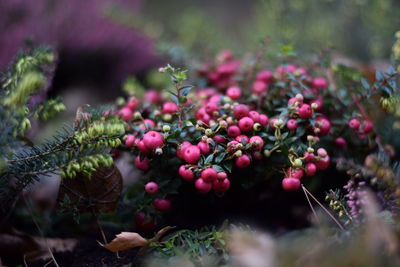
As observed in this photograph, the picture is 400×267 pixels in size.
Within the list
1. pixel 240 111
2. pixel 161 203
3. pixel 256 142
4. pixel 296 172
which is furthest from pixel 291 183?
pixel 161 203

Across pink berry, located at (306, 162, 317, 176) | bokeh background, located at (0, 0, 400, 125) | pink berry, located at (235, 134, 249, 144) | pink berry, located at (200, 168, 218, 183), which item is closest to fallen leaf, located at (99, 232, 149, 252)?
pink berry, located at (200, 168, 218, 183)

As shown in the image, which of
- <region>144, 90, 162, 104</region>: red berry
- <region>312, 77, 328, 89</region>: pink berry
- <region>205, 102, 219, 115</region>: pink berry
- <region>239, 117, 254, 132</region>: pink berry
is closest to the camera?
<region>239, 117, 254, 132</region>: pink berry

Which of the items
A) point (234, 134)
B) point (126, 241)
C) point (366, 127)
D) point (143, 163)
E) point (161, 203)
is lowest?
point (126, 241)

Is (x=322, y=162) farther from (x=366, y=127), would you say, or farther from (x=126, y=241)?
(x=126, y=241)

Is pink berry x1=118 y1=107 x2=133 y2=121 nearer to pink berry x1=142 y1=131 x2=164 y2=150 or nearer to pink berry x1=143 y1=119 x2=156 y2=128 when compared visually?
pink berry x1=143 y1=119 x2=156 y2=128

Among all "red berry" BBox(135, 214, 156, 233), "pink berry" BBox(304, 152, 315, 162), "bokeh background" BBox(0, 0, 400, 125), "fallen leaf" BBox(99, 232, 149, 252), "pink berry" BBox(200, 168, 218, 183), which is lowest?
"fallen leaf" BBox(99, 232, 149, 252)
